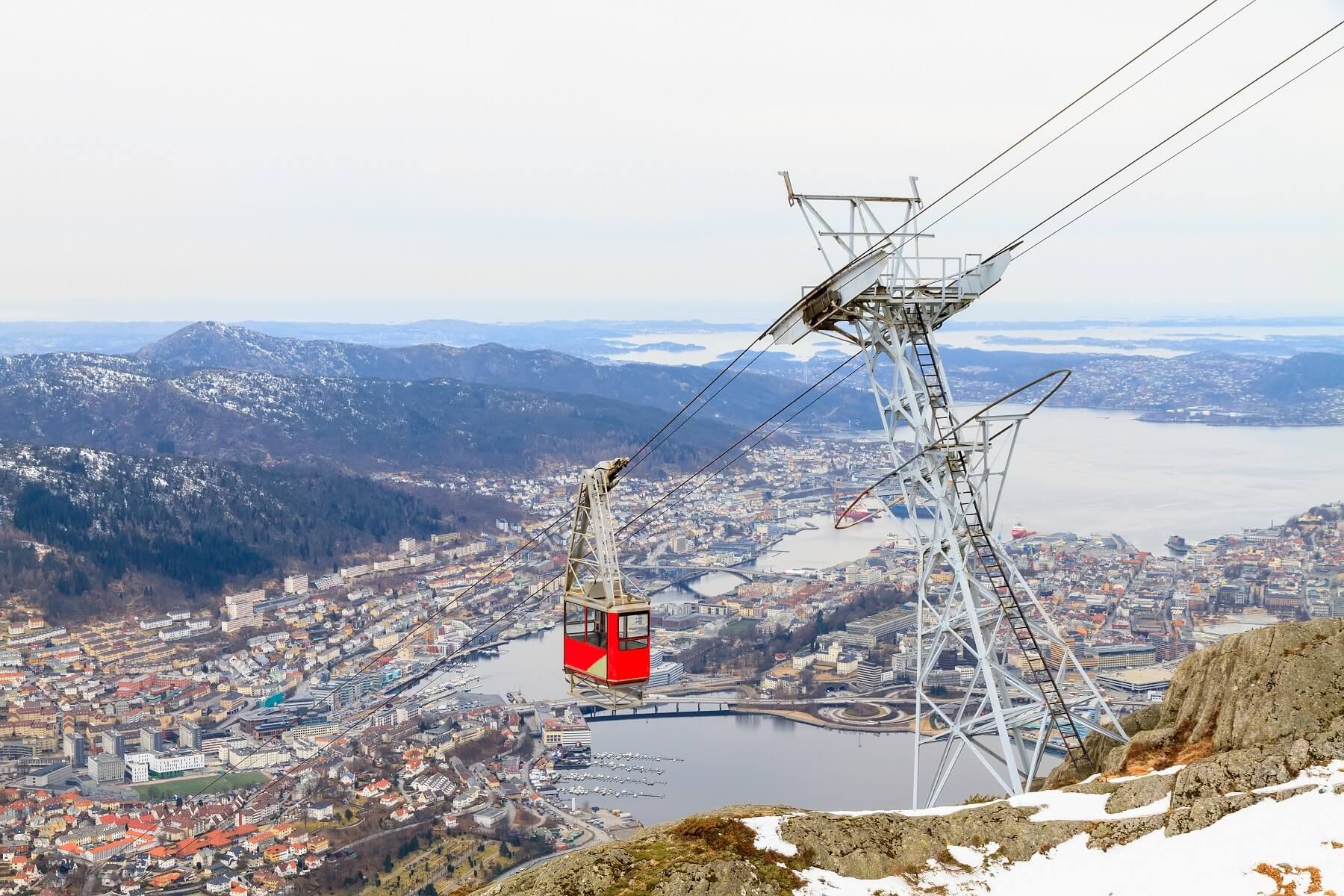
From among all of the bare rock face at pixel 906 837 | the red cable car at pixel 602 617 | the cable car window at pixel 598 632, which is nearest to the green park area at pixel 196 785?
the red cable car at pixel 602 617

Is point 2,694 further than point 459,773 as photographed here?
Yes

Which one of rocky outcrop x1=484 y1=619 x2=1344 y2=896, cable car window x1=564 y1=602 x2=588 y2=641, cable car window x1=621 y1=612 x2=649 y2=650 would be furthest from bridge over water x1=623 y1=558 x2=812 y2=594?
rocky outcrop x1=484 y1=619 x2=1344 y2=896

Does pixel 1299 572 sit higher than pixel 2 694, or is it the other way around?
pixel 1299 572

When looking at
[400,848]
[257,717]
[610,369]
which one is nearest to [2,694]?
[257,717]

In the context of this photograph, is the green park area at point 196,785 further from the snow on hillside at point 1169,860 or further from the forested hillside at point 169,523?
the snow on hillside at point 1169,860

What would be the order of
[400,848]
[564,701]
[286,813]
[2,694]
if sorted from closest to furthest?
1. [400,848]
2. [286,813]
3. [564,701]
4. [2,694]

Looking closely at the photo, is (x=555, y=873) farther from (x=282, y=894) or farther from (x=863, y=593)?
(x=863, y=593)
